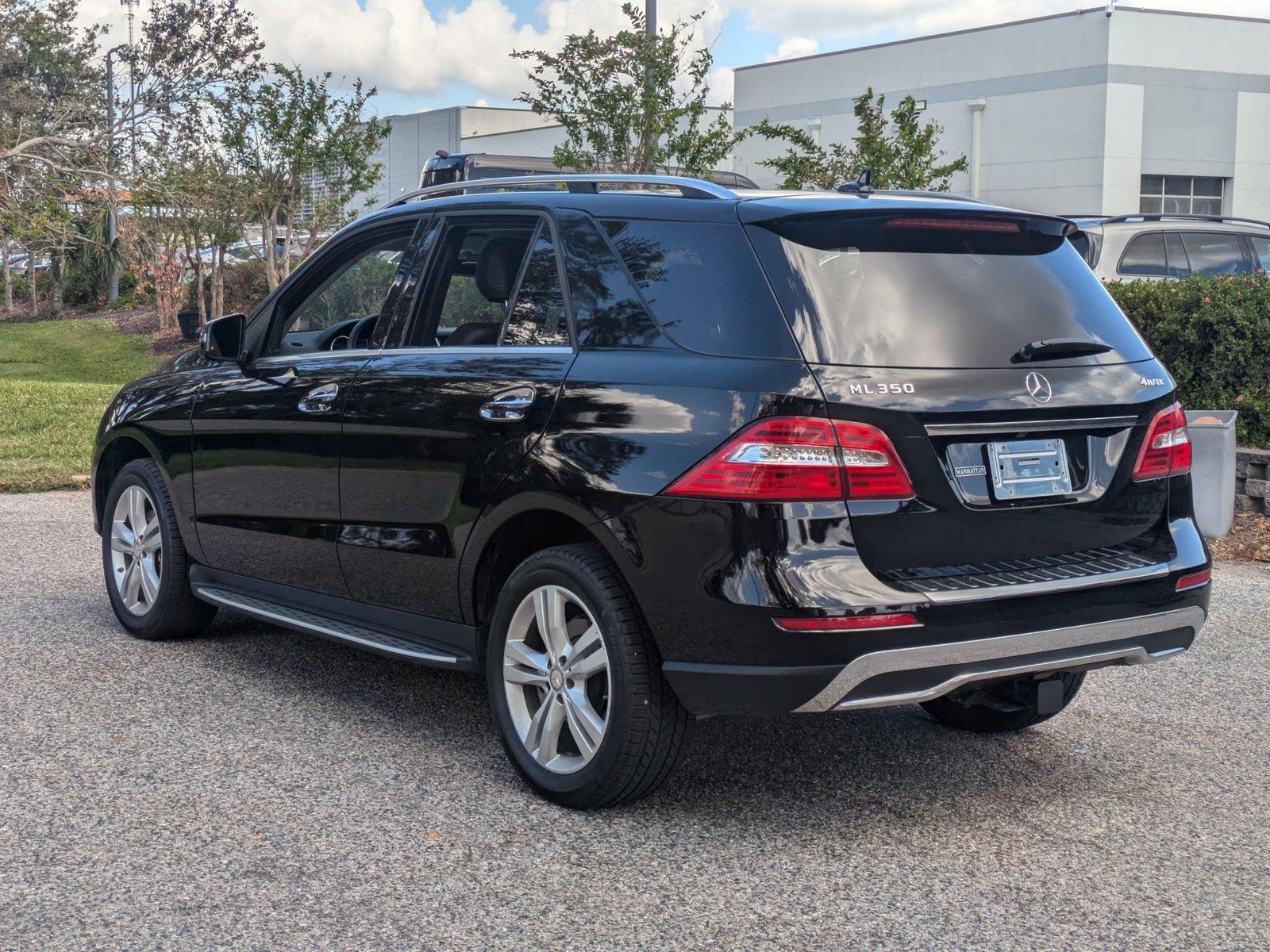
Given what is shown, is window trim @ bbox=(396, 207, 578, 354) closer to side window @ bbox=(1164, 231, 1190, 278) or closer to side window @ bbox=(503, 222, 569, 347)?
side window @ bbox=(503, 222, 569, 347)

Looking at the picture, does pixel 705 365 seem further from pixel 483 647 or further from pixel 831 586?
pixel 483 647

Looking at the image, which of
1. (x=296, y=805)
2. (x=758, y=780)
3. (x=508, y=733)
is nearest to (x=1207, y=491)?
(x=758, y=780)

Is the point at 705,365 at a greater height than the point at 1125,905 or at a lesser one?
greater

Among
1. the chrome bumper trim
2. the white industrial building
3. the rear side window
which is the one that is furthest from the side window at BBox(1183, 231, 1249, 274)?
the white industrial building

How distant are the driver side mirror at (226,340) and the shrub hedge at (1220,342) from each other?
7.04 metres

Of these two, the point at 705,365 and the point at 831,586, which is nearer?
the point at 831,586

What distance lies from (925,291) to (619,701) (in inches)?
55.5

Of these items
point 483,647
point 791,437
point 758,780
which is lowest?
point 758,780

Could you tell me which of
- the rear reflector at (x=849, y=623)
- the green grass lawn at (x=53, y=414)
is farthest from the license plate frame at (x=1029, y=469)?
the green grass lawn at (x=53, y=414)

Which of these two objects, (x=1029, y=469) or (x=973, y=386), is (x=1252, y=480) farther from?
(x=973, y=386)

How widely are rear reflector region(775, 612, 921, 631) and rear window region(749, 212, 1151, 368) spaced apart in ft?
2.18

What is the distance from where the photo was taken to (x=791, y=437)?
386 centimetres

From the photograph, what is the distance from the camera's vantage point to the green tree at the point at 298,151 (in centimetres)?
2506

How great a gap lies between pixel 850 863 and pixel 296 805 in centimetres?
161
